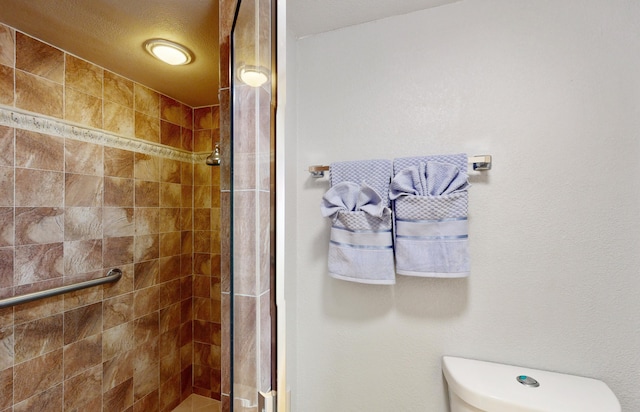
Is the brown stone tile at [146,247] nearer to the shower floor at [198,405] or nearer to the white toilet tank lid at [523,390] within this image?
the shower floor at [198,405]

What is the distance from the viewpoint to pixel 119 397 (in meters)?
1.33

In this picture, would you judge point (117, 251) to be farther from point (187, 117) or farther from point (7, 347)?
point (187, 117)

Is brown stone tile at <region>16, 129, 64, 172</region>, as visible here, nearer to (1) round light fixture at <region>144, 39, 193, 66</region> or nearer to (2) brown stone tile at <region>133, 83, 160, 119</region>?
(2) brown stone tile at <region>133, 83, 160, 119</region>

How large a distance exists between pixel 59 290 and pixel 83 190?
0.45 m

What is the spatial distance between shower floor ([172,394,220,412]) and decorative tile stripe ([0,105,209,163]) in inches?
65.3

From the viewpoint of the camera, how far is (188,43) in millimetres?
1089

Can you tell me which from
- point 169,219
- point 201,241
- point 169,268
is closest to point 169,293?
point 169,268

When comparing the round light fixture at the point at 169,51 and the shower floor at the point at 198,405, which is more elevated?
the round light fixture at the point at 169,51

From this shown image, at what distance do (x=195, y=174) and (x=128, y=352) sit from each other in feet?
3.69

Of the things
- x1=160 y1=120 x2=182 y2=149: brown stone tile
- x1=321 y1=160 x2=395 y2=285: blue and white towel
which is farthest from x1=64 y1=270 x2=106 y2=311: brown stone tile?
x1=321 y1=160 x2=395 y2=285: blue and white towel

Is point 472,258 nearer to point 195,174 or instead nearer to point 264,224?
point 264,224

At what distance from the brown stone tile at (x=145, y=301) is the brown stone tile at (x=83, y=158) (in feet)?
2.28

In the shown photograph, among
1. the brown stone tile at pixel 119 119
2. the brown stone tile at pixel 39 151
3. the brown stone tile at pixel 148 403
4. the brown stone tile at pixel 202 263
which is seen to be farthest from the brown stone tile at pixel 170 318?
the brown stone tile at pixel 119 119

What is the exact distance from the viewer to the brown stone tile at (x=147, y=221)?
1.46 meters
